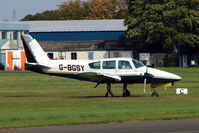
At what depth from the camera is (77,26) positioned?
111m

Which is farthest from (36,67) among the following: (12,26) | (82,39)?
(12,26)

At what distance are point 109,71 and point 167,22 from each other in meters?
59.0

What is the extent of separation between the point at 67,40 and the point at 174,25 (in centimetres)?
2813

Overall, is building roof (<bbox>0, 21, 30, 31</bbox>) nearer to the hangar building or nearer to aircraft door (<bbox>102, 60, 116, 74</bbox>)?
the hangar building

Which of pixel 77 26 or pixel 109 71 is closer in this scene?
pixel 109 71

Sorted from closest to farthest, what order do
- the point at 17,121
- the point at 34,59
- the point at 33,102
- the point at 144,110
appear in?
the point at 17,121 → the point at 144,110 → the point at 33,102 → the point at 34,59

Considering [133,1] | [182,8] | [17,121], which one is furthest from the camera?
[133,1]

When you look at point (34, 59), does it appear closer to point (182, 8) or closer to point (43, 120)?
point (43, 120)

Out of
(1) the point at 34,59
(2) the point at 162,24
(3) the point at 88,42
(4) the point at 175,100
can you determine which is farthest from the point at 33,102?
(3) the point at 88,42

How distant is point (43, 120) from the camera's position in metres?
20.1

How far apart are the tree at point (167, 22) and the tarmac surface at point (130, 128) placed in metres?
68.0

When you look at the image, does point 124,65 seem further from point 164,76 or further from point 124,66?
point 164,76

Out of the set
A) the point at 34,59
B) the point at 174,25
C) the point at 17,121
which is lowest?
the point at 17,121

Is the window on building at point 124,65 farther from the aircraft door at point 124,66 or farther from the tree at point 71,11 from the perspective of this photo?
the tree at point 71,11
